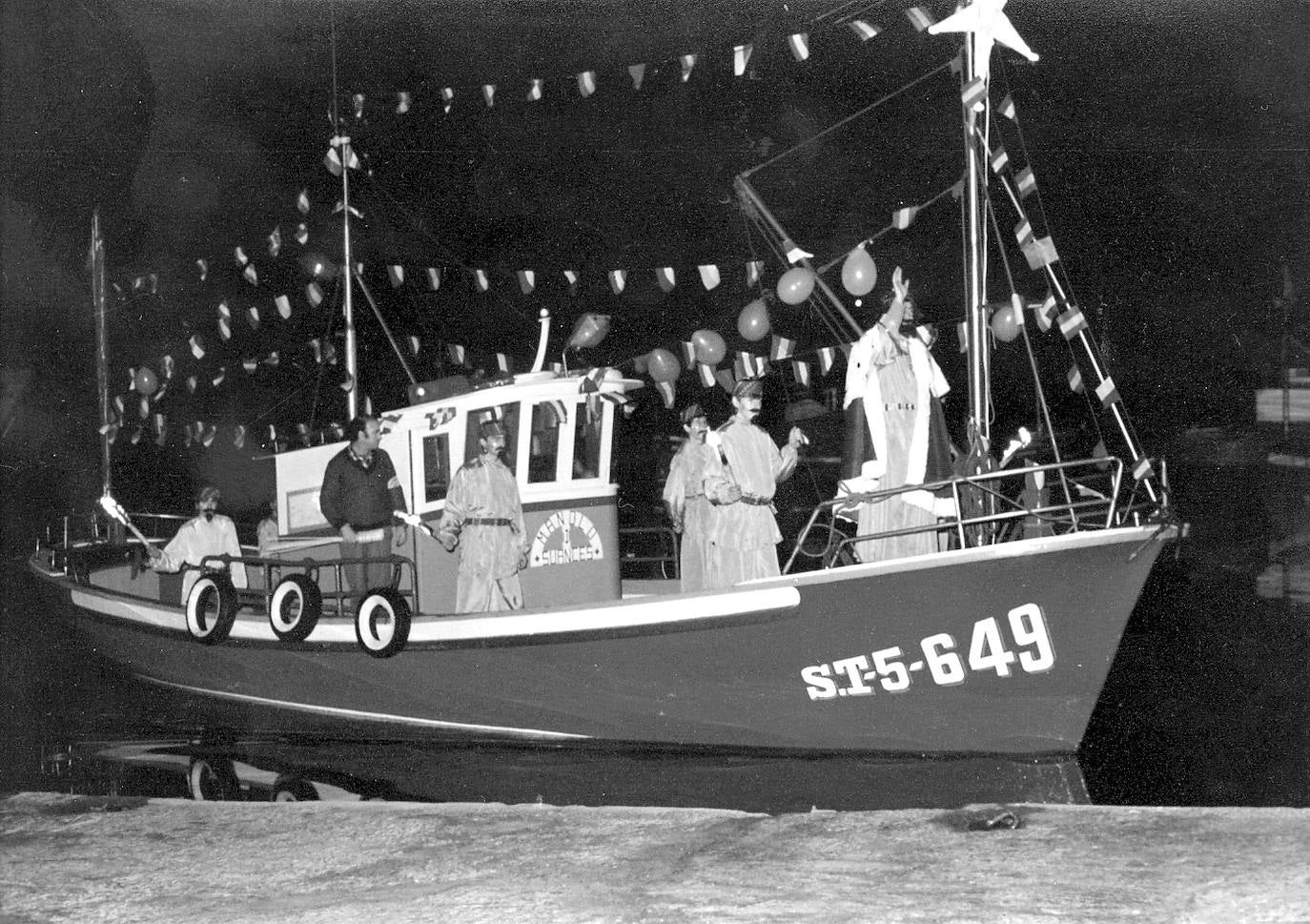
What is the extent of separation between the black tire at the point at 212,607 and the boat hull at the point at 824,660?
3.25ft

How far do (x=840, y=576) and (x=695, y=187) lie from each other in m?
13.2

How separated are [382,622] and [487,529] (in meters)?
0.92

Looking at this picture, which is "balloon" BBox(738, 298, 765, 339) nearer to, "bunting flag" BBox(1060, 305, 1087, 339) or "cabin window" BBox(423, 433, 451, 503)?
"cabin window" BBox(423, 433, 451, 503)

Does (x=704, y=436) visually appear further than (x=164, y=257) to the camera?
No

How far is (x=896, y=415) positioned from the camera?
26.8 ft

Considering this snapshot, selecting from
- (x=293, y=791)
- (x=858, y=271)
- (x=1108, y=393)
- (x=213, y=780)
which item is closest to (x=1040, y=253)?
(x=1108, y=393)

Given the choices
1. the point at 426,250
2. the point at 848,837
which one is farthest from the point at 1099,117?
the point at 848,837

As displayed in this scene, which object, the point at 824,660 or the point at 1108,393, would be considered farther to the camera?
the point at 824,660

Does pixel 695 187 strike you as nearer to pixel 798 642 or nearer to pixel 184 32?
pixel 184 32

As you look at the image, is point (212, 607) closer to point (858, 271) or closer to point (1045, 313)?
point (858, 271)

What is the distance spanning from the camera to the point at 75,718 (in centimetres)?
1144

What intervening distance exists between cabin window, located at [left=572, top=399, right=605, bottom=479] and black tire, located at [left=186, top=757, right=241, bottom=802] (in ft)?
10.0

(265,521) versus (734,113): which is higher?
(734,113)

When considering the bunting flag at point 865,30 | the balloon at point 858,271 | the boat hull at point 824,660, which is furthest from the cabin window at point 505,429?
the bunting flag at point 865,30
